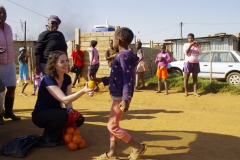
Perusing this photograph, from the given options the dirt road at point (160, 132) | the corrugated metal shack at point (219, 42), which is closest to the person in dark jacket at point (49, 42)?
the dirt road at point (160, 132)

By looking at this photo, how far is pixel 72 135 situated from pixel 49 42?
81.2 inches

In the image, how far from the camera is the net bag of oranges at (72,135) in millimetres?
3888

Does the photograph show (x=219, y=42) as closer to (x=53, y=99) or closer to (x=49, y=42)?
(x=49, y=42)

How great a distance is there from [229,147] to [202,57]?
989 centimetres

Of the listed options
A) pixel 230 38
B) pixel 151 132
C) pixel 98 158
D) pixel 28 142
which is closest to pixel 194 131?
pixel 151 132

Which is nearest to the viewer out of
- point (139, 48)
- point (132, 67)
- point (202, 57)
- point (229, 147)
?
point (132, 67)

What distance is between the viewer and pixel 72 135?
3961 millimetres

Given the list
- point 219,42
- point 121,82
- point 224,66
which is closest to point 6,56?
point 121,82

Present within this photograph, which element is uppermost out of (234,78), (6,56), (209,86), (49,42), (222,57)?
(49,42)

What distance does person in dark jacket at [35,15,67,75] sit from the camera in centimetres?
525

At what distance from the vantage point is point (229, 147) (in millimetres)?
→ 4129

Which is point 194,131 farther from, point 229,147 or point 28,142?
point 28,142

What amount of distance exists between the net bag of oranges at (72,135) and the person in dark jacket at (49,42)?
1.71m

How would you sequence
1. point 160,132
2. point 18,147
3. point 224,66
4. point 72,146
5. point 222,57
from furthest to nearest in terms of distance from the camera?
point 222,57
point 224,66
point 160,132
point 72,146
point 18,147
